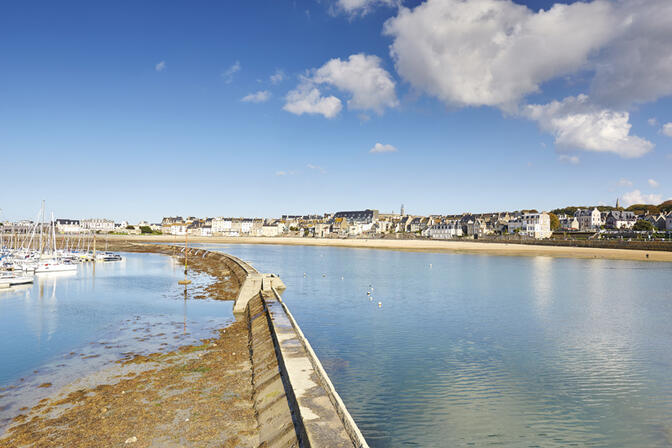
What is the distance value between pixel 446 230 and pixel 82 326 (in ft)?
416

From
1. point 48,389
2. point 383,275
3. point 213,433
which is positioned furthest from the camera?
point 383,275

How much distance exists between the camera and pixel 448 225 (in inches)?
5349

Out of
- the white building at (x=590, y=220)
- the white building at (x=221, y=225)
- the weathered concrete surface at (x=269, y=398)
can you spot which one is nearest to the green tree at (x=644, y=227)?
the white building at (x=590, y=220)

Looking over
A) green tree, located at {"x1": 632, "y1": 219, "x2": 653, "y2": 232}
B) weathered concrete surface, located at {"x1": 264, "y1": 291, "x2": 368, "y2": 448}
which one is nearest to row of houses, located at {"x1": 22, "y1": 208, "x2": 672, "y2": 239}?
green tree, located at {"x1": 632, "y1": 219, "x2": 653, "y2": 232}

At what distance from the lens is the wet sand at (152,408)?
27.6 ft

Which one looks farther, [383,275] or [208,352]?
[383,275]

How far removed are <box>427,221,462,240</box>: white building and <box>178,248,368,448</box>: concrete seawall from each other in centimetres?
12348

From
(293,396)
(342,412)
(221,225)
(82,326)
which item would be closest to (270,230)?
(221,225)

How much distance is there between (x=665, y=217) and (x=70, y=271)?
13987 centimetres

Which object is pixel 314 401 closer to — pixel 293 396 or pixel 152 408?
pixel 293 396

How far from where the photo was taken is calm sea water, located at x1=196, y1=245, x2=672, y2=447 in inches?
375

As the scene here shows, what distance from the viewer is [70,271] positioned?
141ft

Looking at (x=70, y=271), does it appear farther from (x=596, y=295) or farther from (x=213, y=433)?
(x=596, y=295)

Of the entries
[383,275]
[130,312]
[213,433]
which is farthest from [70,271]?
[213,433]
